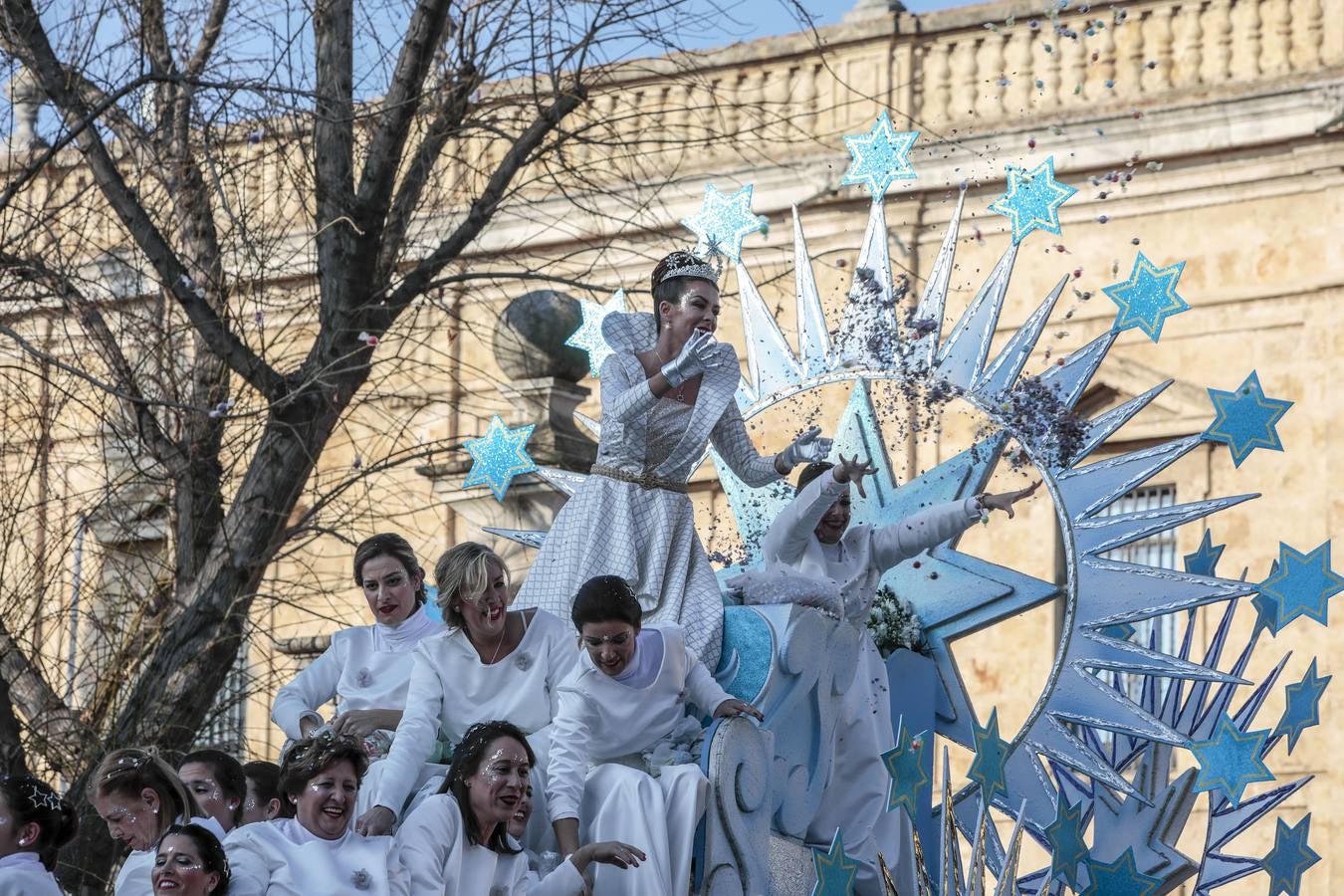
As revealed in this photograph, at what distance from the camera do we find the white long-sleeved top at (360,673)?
25.9 ft

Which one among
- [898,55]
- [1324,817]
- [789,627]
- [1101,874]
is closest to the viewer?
[789,627]

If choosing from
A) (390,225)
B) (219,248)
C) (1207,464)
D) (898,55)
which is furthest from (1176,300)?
(898,55)

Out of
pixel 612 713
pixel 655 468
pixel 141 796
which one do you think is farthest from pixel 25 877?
pixel 655 468

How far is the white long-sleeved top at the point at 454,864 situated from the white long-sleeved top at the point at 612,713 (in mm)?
243

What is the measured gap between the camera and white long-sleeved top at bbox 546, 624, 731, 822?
707cm

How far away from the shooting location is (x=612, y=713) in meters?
7.24

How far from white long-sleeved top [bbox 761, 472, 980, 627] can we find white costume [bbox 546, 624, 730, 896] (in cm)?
117

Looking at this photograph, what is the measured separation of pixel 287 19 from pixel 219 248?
1.04 metres

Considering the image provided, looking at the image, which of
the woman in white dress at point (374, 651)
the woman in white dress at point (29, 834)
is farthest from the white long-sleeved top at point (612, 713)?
the woman in white dress at point (29, 834)

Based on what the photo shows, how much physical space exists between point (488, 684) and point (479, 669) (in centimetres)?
5

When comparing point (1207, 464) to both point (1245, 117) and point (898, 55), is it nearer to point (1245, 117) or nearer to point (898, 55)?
point (1245, 117)

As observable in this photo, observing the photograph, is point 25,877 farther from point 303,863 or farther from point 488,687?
point 488,687

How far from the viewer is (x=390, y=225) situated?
1046 centimetres

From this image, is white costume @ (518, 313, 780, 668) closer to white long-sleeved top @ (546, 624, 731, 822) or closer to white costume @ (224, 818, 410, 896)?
A: white long-sleeved top @ (546, 624, 731, 822)
